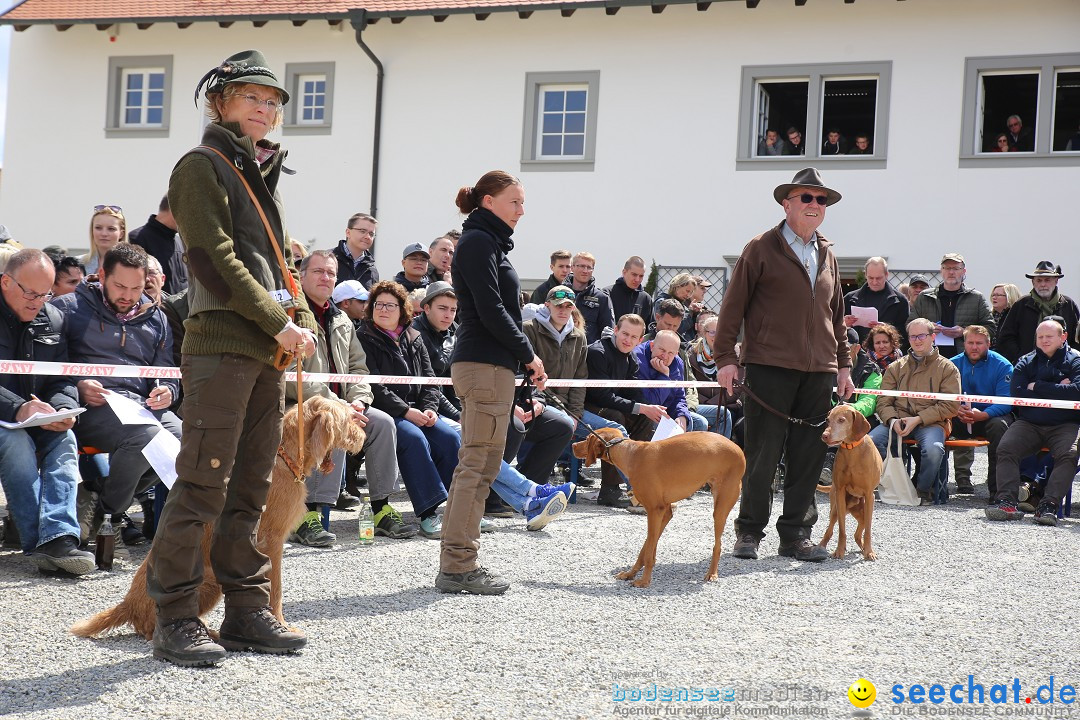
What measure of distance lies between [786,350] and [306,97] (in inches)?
599

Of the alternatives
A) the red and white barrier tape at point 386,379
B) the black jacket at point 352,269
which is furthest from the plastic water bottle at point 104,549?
the black jacket at point 352,269

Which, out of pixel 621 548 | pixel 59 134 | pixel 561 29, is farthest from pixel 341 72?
pixel 621 548

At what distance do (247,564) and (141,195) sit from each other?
58.5 feet

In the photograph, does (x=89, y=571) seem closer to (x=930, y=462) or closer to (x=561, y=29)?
(x=930, y=462)

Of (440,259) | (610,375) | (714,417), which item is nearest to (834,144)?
(714,417)

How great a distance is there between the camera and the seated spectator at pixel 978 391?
35.8ft

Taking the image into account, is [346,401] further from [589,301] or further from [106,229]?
[589,301]

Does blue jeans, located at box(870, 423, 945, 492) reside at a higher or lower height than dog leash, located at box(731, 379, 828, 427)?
lower

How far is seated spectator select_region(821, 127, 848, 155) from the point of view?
17.7 metres

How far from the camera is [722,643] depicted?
4.83 meters

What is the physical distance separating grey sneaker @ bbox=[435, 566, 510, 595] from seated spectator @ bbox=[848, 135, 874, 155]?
13567 mm

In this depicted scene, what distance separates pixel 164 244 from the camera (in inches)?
334

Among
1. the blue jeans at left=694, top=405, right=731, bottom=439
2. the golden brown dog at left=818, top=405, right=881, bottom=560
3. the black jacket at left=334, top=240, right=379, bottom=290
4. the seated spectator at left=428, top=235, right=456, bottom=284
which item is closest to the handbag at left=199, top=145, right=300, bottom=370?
the golden brown dog at left=818, top=405, right=881, bottom=560

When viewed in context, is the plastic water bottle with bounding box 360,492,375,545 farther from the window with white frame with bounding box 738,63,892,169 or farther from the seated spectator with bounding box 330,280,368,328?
the window with white frame with bounding box 738,63,892,169
